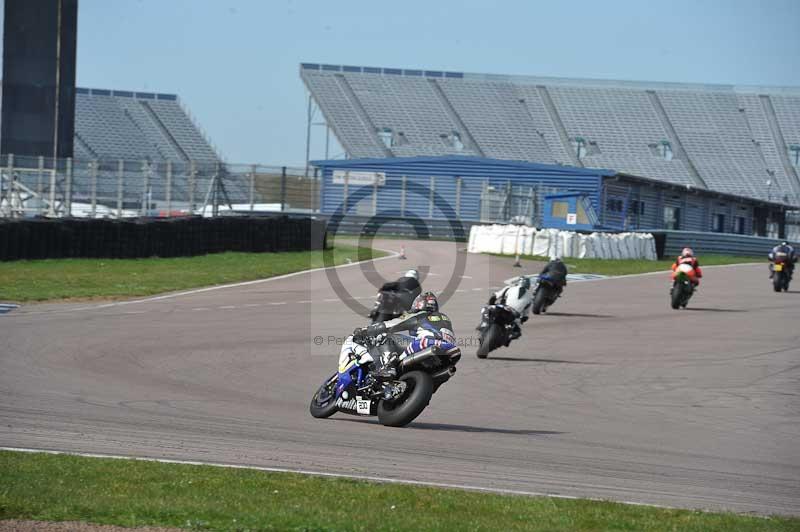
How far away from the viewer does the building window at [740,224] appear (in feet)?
200

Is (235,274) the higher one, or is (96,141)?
(96,141)

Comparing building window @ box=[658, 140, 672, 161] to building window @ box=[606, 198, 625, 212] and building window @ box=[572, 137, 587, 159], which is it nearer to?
building window @ box=[572, 137, 587, 159]

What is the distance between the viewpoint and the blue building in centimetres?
4884

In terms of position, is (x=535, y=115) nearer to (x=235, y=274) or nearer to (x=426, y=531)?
(x=235, y=274)

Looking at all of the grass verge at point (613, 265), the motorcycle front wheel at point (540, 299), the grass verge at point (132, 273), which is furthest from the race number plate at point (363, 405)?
the grass verge at point (613, 265)

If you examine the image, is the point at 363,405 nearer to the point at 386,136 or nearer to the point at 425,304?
the point at 425,304

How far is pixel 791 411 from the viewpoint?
12961 millimetres

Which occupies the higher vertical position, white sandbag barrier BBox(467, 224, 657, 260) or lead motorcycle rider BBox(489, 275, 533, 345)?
white sandbag barrier BBox(467, 224, 657, 260)

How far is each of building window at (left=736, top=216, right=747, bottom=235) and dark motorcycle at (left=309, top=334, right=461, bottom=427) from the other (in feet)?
174

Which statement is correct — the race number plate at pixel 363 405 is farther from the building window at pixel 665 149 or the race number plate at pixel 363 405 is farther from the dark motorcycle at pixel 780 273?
the building window at pixel 665 149

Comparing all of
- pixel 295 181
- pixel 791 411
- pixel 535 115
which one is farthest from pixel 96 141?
pixel 791 411

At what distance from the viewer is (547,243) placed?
37.2 m

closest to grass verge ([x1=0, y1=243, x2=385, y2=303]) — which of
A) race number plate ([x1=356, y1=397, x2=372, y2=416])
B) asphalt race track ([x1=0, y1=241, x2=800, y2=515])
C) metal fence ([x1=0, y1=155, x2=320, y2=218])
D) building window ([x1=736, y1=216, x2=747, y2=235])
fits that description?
asphalt race track ([x1=0, y1=241, x2=800, y2=515])

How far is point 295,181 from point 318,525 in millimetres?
40356
